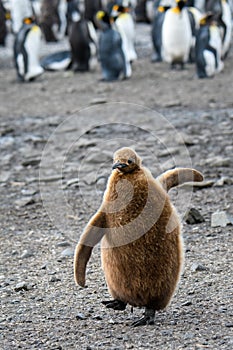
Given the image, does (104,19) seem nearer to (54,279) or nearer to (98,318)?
(54,279)

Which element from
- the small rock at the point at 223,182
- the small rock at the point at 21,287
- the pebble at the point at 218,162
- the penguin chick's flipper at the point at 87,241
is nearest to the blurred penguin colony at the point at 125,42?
the pebble at the point at 218,162

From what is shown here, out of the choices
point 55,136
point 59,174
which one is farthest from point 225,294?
point 55,136

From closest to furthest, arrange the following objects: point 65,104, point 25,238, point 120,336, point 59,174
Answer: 1. point 120,336
2. point 25,238
3. point 59,174
4. point 65,104

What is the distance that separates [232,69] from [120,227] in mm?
10125

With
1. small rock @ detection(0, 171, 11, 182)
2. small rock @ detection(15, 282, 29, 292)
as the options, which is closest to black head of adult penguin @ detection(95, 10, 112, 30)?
small rock @ detection(0, 171, 11, 182)

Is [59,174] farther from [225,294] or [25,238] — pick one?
[225,294]

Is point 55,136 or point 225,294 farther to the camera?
point 55,136

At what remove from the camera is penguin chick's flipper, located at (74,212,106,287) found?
3.41m

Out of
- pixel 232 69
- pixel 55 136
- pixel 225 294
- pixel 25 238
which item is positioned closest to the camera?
pixel 225 294

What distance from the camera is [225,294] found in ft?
12.4

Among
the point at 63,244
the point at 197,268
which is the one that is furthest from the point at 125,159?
the point at 63,244

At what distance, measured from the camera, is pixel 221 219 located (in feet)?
16.9

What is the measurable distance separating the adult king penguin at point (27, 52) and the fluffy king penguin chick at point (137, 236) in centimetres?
1043

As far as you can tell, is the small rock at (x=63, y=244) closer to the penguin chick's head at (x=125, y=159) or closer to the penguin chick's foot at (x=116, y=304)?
the penguin chick's foot at (x=116, y=304)
